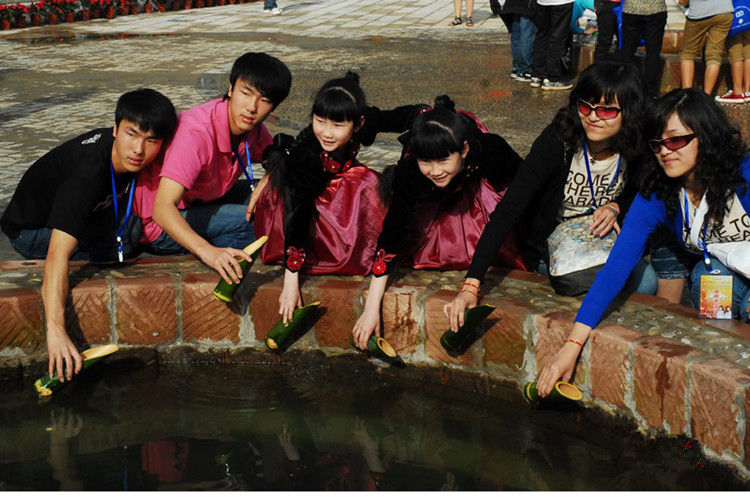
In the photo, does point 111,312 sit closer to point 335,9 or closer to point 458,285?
point 458,285

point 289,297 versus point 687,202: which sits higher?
point 687,202

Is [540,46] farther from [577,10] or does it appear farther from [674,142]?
[674,142]

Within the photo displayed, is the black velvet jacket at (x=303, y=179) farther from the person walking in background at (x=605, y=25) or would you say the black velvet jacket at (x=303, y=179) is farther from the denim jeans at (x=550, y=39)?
the denim jeans at (x=550, y=39)

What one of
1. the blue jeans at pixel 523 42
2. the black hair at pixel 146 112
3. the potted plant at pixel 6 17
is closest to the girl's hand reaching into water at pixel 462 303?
the black hair at pixel 146 112

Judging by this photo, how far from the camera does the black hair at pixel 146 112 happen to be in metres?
3.89

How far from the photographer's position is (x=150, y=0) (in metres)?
17.5

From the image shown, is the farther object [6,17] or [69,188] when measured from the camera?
[6,17]

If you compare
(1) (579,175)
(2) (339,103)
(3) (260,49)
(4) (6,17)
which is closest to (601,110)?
(1) (579,175)

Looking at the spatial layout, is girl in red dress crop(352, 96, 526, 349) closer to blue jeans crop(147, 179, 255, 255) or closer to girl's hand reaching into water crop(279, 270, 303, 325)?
girl's hand reaching into water crop(279, 270, 303, 325)

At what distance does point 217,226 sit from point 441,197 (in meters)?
1.12

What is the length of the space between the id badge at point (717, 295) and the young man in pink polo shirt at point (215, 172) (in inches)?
68.9

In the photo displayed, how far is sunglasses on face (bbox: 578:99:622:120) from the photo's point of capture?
3.59 metres

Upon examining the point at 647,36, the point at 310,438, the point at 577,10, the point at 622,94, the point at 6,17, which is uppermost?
the point at 622,94

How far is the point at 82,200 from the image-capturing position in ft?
12.5
